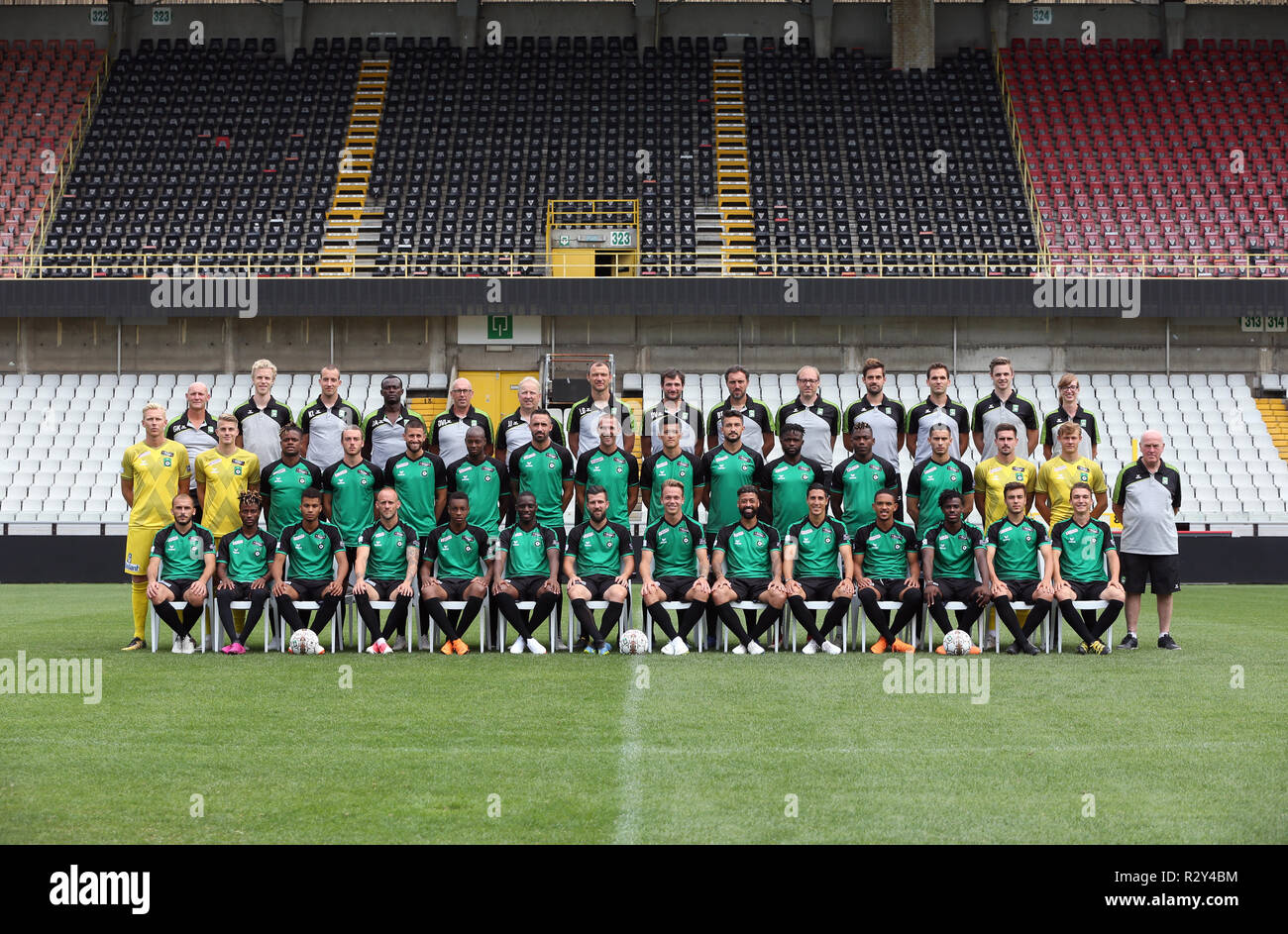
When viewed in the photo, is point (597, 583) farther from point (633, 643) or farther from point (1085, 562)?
point (1085, 562)

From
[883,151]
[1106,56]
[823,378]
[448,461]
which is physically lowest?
[448,461]

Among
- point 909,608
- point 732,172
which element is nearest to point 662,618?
point 909,608

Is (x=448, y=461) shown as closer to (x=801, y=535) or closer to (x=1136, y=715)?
(x=801, y=535)

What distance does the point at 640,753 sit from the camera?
269 inches

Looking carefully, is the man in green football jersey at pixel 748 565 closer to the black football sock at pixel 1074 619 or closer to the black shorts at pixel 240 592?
the black football sock at pixel 1074 619

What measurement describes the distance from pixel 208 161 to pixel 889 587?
80.1 feet

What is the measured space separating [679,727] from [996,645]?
473 centimetres

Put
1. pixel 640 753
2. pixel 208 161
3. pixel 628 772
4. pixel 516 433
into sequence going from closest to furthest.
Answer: pixel 628 772 < pixel 640 753 < pixel 516 433 < pixel 208 161

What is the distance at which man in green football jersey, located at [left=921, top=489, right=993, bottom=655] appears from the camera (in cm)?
1111

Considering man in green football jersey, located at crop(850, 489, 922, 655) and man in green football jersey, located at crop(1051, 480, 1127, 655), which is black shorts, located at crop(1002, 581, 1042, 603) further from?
man in green football jersey, located at crop(850, 489, 922, 655)

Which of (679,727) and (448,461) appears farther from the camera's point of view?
(448,461)

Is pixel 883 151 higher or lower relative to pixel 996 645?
higher

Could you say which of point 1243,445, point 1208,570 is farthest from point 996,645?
point 1243,445

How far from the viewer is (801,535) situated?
444 inches
